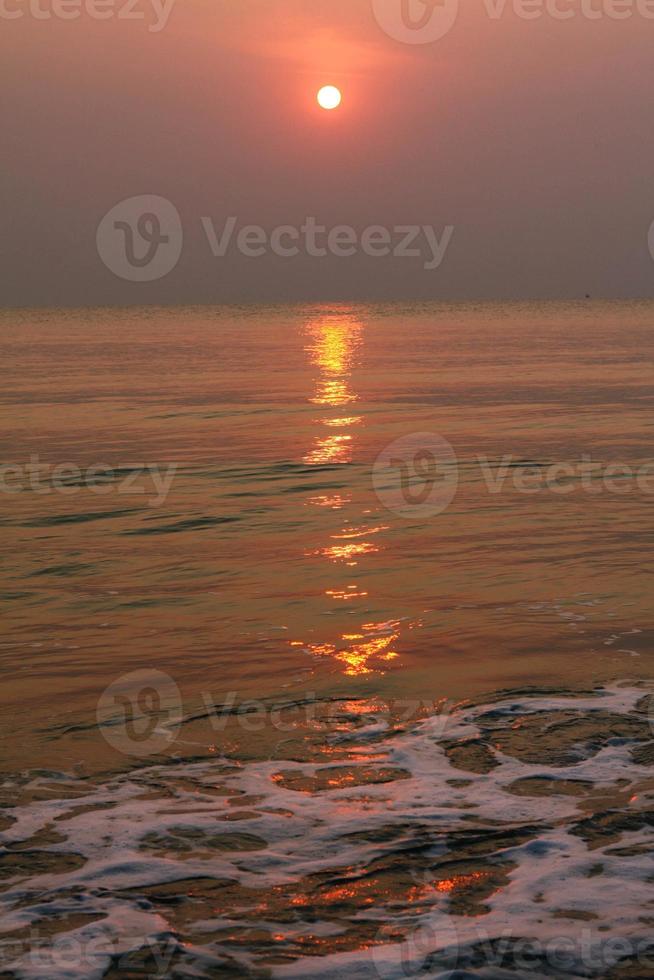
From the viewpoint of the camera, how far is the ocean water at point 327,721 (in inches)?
235

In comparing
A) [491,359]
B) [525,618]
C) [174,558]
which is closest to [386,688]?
[525,618]

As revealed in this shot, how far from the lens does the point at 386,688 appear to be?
977 centimetres

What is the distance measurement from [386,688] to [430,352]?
61.2 m

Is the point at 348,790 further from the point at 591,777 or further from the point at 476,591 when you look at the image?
the point at 476,591

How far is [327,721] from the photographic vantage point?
29.4 ft
